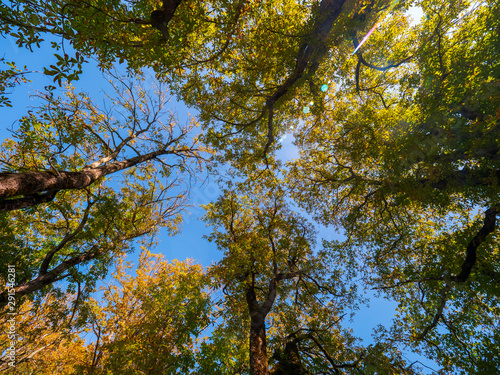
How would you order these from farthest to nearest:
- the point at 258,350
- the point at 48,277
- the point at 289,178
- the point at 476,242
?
the point at 289,178, the point at 258,350, the point at 48,277, the point at 476,242

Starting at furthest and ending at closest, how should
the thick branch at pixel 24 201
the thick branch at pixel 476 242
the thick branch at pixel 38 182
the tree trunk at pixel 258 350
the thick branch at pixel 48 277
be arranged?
the tree trunk at pixel 258 350
the thick branch at pixel 48 277
the thick branch at pixel 476 242
the thick branch at pixel 24 201
the thick branch at pixel 38 182

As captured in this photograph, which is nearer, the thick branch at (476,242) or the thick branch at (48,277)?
the thick branch at (476,242)

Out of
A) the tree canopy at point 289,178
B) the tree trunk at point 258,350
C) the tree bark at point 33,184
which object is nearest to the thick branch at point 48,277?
the tree canopy at point 289,178

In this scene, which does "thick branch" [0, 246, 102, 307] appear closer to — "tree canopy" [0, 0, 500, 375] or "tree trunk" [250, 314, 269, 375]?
"tree canopy" [0, 0, 500, 375]

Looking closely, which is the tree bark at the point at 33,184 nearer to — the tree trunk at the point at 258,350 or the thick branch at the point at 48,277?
the thick branch at the point at 48,277

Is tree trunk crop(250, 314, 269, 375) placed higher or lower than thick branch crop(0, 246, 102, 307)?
lower

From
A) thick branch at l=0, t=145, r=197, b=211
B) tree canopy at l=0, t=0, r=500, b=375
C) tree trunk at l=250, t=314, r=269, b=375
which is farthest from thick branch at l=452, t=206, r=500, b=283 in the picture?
thick branch at l=0, t=145, r=197, b=211

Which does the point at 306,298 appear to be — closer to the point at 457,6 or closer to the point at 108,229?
the point at 108,229

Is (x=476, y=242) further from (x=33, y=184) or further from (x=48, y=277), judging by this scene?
(x=48, y=277)

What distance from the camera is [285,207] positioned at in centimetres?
1095

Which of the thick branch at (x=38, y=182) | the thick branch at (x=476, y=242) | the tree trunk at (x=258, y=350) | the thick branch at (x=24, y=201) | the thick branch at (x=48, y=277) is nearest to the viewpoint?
the thick branch at (x=38, y=182)

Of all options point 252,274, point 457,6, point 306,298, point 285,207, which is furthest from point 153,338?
point 457,6

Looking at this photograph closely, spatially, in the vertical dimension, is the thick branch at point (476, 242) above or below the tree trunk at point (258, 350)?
above

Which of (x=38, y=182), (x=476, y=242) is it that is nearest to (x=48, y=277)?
(x=38, y=182)
